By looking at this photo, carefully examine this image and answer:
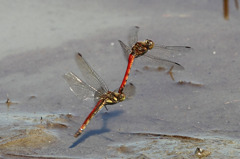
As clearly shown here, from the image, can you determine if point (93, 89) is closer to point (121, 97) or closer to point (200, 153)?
point (121, 97)

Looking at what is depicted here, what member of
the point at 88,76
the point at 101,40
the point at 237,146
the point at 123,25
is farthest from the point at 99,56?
the point at 237,146

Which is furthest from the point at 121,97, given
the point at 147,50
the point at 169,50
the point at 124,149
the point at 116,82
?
the point at 116,82

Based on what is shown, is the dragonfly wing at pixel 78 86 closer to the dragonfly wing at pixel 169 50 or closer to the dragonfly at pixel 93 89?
the dragonfly at pixel 93 89

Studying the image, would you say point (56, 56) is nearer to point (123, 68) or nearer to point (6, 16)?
point (123, 68)

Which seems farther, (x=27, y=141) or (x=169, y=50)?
(x=169, y=50)

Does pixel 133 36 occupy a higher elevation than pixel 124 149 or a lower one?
higher

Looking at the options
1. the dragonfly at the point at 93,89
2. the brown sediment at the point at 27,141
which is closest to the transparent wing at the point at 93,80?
the dragonfly at the point at 93,89
